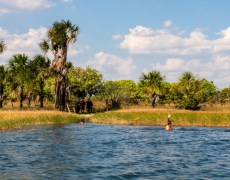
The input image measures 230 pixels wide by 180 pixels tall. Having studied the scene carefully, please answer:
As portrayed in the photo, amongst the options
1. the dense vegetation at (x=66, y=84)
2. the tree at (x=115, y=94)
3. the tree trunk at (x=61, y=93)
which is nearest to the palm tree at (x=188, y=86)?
the dense vegetation at (x=66, y=84)

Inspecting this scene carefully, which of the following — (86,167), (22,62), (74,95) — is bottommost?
(86,167)

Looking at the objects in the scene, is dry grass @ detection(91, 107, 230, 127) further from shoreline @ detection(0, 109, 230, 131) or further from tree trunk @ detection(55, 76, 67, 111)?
tree trunk @ detection(55, 76, 67, 111)

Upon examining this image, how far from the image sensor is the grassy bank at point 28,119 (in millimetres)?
51750

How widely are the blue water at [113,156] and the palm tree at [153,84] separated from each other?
56876mm

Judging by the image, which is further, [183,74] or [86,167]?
[183,74]

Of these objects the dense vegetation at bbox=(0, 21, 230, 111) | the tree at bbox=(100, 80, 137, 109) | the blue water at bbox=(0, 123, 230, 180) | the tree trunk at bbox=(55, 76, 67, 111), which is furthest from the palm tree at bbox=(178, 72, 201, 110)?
the blue water at bbox=(0, 123, 230, 180)

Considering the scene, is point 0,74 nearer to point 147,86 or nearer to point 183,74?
point 147,86

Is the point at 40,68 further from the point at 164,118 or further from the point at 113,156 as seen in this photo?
the point at 113,156

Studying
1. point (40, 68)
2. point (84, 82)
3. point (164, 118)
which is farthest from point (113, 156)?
point (84, 82)

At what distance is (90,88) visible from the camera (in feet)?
326

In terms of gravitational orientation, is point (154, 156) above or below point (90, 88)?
below

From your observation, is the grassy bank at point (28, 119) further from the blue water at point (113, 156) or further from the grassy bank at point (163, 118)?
the blue water at point (113, 156)

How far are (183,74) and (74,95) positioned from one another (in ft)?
97.7

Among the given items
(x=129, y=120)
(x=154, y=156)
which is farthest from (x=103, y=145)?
(x=129, y=120)
